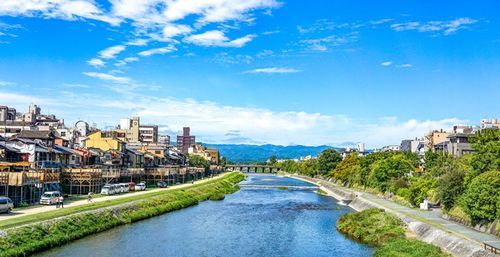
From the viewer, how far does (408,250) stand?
33.6 meters

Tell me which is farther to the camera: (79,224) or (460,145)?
(460,145)

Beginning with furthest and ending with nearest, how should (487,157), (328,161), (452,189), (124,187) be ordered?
(328,161) → (124,187) → (452,189) → (487,157)

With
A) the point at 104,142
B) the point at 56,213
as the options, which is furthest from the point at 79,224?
the point at 104,142

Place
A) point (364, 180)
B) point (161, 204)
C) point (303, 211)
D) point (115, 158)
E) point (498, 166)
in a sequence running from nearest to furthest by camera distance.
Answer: point (498, 166), point (161, 204), point (303, 211), point (115, 158), point (364, 180)

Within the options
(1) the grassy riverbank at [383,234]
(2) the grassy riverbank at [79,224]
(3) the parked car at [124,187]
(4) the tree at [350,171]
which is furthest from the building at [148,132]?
(1) the grassy riverbank at [383,234]

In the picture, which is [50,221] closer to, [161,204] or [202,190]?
[161,204]

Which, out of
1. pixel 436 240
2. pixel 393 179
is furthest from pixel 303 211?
pixel 436 240

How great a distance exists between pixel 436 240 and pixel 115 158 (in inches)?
2329

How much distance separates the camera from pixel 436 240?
34.5 metres

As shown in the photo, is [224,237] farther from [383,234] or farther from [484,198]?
[484,198]

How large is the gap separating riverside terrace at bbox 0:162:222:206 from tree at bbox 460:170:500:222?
3643 cm

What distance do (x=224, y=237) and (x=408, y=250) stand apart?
1522 cm

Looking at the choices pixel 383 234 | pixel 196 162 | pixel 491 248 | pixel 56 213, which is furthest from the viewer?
pixel 196 162

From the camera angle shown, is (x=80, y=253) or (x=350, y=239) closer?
(x=80, y=253)
